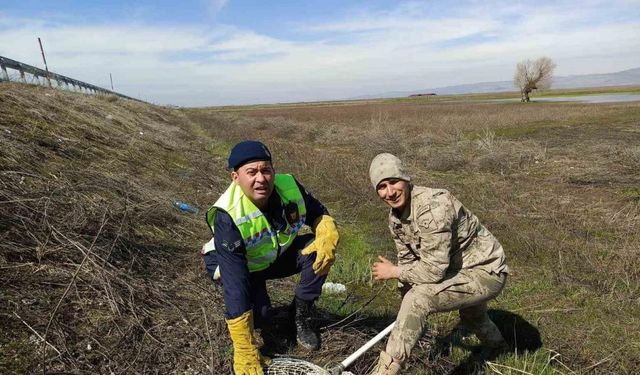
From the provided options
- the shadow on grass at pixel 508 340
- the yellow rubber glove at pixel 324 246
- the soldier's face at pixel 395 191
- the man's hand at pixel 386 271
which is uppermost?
the soldier's face at pixel 395 191

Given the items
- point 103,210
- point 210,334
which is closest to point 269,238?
point 210,334

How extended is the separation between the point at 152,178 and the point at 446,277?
206 inches

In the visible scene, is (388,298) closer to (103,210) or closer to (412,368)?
(412,368)

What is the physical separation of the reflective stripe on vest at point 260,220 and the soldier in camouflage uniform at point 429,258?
0.59m

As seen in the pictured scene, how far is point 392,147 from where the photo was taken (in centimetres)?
1253

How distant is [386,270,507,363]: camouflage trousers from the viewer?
218 cm

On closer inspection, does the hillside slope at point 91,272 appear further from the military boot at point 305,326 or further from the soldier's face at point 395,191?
the soldier's face at point 395,191

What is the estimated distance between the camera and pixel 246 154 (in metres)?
2.33

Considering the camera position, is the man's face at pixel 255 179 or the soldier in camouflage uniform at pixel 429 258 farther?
the man's face at pixel 255 179

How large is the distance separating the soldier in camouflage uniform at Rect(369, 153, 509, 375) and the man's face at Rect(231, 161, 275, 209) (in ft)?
1.97

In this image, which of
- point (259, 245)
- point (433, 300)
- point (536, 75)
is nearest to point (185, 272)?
point (259, 245)

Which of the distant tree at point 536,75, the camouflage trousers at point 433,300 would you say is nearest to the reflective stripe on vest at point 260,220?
the camouflage trousers at point 433,300

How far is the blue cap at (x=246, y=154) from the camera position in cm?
233

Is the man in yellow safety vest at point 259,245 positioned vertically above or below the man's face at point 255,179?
below
